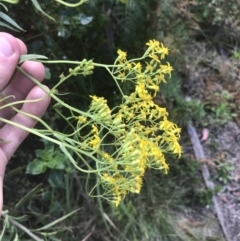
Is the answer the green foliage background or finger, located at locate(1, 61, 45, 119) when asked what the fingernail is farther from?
the green foliage background

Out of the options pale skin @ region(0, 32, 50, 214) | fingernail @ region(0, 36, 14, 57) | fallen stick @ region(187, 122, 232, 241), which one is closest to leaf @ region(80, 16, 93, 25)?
pale skin @ region(0, 32, 50, 214)

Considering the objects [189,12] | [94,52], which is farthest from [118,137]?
[189,12]

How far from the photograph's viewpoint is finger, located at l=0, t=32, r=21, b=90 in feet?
2.81

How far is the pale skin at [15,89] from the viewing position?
0.87 meters

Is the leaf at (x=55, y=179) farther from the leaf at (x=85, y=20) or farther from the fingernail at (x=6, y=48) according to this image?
the fingernail at (x=6, y=48)

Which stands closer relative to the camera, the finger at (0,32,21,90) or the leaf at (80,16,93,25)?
the finger at (0,32,21,90)

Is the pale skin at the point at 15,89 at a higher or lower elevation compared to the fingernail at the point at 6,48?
lower

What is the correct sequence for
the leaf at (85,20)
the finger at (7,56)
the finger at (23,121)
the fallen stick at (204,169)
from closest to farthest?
1. the finger at (7,56)
2. the finger at (23,121)
3. the leaf at (85,20)
4. the fallen stick at (204,169)

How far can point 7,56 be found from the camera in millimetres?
860

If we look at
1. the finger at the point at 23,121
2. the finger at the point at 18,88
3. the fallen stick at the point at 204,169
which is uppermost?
the finger at the point at 18,88

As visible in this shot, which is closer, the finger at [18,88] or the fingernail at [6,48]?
the fingernail at [6,48]

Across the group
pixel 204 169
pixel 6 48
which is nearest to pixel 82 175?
pixel 204 169

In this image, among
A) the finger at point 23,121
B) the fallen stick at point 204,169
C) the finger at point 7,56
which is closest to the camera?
the finger at point 7,56

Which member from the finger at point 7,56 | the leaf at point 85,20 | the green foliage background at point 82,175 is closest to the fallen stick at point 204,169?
A: the green foliage background at point 82,175
